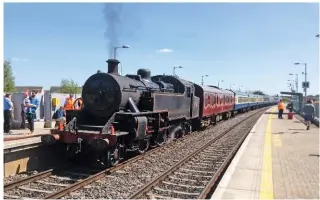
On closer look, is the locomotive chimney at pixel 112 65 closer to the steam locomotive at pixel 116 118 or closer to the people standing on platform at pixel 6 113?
the steam locomotive at pixel 116 118

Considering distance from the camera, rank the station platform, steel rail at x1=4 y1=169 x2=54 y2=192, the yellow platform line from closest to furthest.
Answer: the yellow platform line
the station platform
steel rail at x1=4 y1=169 x2=54 y2=192

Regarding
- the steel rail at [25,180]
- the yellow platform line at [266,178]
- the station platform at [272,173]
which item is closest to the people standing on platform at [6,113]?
the steel rail at [25,180]

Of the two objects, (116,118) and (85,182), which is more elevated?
(116,118)

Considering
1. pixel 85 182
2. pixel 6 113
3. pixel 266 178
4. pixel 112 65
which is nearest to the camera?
pixel 85 182

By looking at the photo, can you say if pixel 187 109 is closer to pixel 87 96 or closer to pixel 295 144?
pixel 295 144

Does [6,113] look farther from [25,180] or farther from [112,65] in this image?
[25,180]

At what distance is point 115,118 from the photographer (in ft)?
33.6

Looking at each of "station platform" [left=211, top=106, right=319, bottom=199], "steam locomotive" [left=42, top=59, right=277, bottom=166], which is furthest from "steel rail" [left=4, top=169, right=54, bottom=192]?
Result: "station platform" [left=211, top=106, right=319, bottom=199]

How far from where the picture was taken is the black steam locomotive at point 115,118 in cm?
930

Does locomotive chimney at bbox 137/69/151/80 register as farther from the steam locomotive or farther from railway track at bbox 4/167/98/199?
railway track at bbox 4/167/98/199

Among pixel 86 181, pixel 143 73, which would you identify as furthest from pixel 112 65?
pixel 86 181

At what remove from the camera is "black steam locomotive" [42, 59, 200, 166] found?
366 inches

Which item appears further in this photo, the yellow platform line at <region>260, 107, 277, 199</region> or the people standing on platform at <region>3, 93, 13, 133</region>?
the people standing on platform at <region>3, 93, 13, 133</region>

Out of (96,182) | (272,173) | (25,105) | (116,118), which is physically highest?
(25,105)
